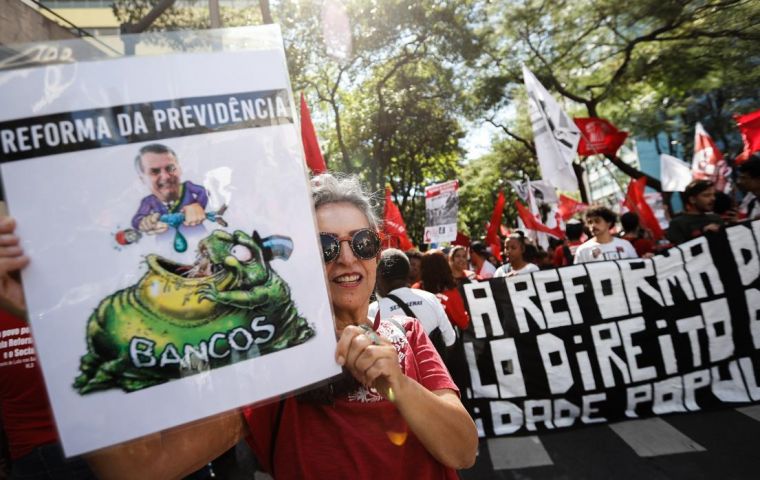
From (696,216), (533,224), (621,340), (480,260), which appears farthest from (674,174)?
(621,340)

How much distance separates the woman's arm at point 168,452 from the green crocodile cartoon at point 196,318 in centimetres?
11

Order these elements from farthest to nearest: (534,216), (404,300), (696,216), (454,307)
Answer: (534,216), (696,216), (454,307), (404,300)

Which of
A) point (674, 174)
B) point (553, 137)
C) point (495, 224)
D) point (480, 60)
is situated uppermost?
point (480, 60)

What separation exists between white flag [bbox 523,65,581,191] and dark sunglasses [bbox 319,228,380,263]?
17.1 feet

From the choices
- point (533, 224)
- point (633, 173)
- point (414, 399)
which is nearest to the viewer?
point (414, 399)

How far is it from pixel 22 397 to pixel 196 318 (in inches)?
85.6

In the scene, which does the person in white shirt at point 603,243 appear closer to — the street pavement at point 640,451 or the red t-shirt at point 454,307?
the street pavement at point 640,451

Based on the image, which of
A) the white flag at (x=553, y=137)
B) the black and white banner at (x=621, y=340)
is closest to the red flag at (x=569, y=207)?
the white flag at (x=553, y=137)

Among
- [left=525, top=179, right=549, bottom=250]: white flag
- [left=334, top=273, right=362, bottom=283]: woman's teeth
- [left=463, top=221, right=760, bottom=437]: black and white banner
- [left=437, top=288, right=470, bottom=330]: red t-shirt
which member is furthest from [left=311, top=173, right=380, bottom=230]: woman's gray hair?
[left=525, top=179, right=549, bottom=250]: white flag

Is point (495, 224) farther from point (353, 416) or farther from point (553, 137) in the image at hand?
point (353, 416)

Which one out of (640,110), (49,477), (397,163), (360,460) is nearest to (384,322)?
(360,460)

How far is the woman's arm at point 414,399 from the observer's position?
1083 millimetres

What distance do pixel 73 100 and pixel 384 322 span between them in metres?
0.99

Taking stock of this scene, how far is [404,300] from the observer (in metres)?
3.77
